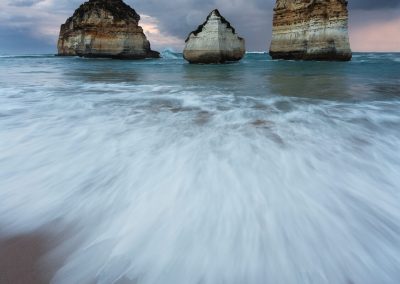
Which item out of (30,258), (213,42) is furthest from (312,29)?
(30,258)

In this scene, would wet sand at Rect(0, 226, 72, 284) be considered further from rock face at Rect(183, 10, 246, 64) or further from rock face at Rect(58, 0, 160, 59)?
rock face at Rect(58, 0, 160, 59)

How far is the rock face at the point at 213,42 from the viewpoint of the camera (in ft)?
78.6

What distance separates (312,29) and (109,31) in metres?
26.1

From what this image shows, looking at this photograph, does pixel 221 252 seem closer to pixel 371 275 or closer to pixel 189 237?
pixel 189 237

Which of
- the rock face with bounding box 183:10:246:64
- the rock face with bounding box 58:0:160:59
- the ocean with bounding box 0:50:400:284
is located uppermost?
the rock face with bounding box 58:0:160:59

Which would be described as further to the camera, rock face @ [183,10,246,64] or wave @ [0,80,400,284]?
rock face @ [183,10,246,64]

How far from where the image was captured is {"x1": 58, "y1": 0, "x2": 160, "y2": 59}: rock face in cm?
4044

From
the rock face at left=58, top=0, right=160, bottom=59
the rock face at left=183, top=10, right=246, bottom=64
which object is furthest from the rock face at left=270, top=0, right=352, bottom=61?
the rock face at left=58, top=0, right=160, bottom=59

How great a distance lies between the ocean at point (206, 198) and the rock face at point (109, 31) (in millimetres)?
40107

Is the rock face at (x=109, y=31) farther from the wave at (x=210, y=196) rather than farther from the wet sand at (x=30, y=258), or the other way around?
the wet sand at (x=30, y=258)

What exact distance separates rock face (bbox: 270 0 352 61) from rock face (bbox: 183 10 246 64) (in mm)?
8264

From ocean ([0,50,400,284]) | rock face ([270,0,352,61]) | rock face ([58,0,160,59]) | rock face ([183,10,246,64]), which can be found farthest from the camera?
rock face ([58,0,160,59])

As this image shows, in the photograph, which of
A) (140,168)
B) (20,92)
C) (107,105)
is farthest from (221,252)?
(20,92)

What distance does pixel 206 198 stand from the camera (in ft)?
6.42
